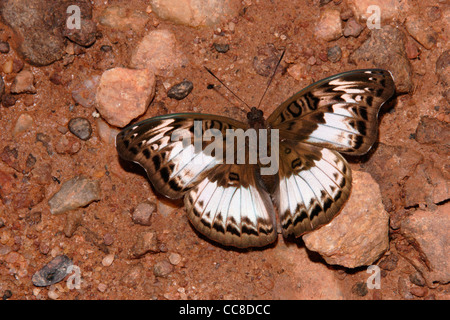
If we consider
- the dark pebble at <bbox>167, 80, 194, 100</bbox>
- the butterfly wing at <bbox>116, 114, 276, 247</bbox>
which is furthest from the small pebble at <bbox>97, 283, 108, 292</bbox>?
the dark pebble at <bbox>167, 80, 194, 100</bbox>

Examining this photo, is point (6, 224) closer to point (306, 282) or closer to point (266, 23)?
point (306, 282)

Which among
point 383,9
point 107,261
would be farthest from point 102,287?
point 383,9

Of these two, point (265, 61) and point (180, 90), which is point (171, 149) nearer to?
point (180, 90)

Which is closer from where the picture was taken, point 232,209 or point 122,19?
point 232,209

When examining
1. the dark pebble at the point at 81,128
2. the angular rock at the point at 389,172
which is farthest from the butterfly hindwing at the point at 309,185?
the dark pebble at the point at 81,128

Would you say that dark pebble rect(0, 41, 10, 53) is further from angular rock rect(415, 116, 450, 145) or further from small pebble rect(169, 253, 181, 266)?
angular rock rect(415, 116, 450, 145)
